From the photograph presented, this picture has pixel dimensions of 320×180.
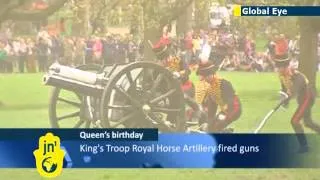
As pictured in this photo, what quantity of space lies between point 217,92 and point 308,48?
25.0 inches

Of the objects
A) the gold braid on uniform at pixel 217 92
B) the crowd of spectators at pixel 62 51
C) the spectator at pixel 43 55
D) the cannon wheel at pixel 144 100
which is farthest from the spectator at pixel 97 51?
the gold braid on uniform at pixel 217 92

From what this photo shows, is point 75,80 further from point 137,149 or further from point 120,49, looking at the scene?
point 137,149

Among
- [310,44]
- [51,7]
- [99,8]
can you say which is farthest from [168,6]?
[310,44]

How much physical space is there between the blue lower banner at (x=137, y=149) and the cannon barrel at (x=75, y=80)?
0.26 meters

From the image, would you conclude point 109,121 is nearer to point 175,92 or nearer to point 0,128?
point 175,92

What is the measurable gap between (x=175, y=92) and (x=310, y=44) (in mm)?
904

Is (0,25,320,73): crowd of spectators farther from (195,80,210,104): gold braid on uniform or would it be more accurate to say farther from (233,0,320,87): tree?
(195,80,210,104): gold braid on uniform

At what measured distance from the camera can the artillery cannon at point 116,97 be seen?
2.87 m

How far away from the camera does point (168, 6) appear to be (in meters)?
2.89

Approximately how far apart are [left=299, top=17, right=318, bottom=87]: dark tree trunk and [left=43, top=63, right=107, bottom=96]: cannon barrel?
127 centimetres

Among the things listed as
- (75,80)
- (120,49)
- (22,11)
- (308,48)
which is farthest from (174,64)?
(22,11)

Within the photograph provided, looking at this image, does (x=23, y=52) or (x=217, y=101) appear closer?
(x=23, y=52)

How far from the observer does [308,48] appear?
113 inches

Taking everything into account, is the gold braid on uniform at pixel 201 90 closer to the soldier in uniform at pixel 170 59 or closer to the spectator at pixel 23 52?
the soldier in uniform at pixel 170 59
